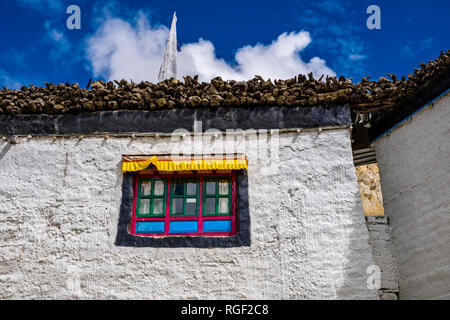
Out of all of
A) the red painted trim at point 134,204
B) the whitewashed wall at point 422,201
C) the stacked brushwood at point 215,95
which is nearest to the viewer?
the whitewashed wall at point 422,201

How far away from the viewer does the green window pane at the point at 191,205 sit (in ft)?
18.3

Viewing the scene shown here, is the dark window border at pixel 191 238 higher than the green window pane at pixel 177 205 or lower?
lower

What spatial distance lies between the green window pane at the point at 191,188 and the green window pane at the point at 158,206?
37cm

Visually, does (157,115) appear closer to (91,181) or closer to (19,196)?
(91,181)

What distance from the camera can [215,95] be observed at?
19.7 feet

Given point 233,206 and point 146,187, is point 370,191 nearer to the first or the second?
point 233,206

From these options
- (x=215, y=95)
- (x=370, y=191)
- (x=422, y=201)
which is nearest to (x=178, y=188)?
(x=215, y=95)

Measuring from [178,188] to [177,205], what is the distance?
24 centimetres

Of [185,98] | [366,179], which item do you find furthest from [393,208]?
[366,179]

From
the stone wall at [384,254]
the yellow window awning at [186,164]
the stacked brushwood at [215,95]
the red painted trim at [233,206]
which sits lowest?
the stone wall at [384,254]

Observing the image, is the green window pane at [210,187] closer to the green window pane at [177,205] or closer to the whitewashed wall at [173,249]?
the green window pane at [177,205]

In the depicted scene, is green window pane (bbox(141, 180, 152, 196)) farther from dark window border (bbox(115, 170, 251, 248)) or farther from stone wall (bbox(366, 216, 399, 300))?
stone wall (bbox(366, 216, 399, 300))

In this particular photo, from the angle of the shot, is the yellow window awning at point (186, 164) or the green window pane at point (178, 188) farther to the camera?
the green window pane at point (178, 188)

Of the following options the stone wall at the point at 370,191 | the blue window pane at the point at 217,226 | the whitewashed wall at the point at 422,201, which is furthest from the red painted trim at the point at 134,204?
the stone wall at the point at 370,191
